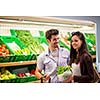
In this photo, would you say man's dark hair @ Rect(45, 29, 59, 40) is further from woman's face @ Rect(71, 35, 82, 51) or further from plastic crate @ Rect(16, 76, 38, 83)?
plastic crate @ Rect(16, 76, 38, 83)

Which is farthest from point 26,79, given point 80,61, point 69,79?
point 80,61

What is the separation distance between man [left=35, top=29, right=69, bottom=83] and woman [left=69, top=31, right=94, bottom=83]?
0.08 m

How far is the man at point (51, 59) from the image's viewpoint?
7.65 ft

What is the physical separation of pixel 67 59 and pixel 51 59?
165mm

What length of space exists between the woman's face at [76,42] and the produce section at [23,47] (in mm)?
50

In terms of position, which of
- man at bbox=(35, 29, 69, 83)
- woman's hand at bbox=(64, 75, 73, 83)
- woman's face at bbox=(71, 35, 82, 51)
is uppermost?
woman's face at bbox=(71, 35, 82, 51)

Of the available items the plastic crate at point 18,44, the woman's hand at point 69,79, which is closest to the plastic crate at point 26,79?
the plastic crate at point 18,44

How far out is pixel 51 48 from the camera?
235 centimetres

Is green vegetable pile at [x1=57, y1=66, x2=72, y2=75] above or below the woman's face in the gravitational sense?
below

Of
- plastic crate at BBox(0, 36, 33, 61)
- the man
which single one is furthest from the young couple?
plastic crate at BBox(0, 36, 33, 61)

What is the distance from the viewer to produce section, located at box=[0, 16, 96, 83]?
228 cm
